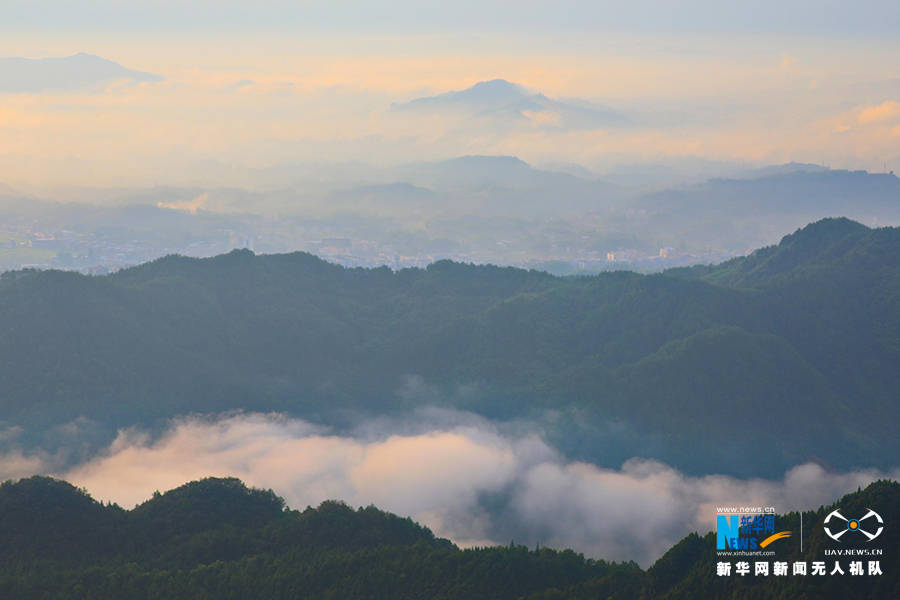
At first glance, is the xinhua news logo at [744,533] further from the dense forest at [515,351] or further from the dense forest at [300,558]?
the dense forest at [515,351]

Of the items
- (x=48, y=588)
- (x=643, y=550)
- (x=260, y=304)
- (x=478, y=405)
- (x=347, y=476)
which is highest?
(x=260, y=304)

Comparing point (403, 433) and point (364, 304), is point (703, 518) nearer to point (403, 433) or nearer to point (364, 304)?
point (403, 433)

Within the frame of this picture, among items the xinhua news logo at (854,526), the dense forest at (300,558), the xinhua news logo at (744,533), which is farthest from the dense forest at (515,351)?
the xinhua news logo at (854,526)

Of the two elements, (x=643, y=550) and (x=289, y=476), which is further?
(x=289, y=476)

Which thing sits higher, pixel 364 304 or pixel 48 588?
pixel 364 304

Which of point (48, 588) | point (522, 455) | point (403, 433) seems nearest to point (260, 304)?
point (403, 433)

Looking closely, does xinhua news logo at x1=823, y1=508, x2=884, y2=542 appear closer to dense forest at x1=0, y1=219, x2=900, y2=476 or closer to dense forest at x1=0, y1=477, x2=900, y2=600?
dense forest at x1=0, y1=477, x2=900, y2=600

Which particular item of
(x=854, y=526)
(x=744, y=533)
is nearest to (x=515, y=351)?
(x=744, y=533)
